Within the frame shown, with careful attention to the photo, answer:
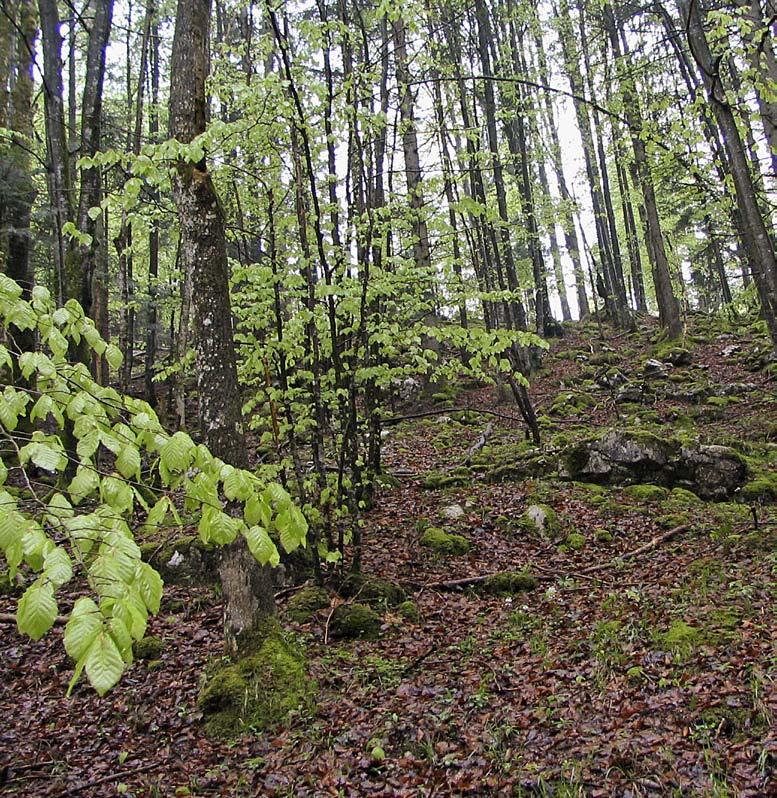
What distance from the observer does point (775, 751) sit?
3.05 m

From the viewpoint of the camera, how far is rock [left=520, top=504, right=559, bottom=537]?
7.55 metres

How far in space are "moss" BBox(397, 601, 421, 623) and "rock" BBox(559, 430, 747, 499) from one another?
4.23 m

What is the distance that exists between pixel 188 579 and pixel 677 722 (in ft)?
17.1

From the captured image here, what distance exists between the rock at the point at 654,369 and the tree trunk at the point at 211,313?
1233cm

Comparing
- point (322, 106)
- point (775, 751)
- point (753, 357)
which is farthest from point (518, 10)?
point (775, 751)

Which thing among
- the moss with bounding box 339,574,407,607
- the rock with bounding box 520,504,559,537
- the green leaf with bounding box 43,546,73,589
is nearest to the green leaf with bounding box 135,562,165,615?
the green leaf with bounding box 43,546,73,589

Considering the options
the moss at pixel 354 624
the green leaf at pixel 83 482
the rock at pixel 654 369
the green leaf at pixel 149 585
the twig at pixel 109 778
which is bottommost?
the twig at pixel 109 778

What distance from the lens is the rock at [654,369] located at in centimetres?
1416

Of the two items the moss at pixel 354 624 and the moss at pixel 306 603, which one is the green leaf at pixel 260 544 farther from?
the moss at pixel 306 603

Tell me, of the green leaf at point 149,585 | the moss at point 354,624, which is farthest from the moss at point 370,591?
the green leaf at point 149,585

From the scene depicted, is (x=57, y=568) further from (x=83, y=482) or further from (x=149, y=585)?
(x=83, y=482)

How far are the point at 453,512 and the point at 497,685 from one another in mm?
3883

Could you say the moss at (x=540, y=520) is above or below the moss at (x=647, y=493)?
below

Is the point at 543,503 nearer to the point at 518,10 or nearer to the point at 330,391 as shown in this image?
the point at 330,391
